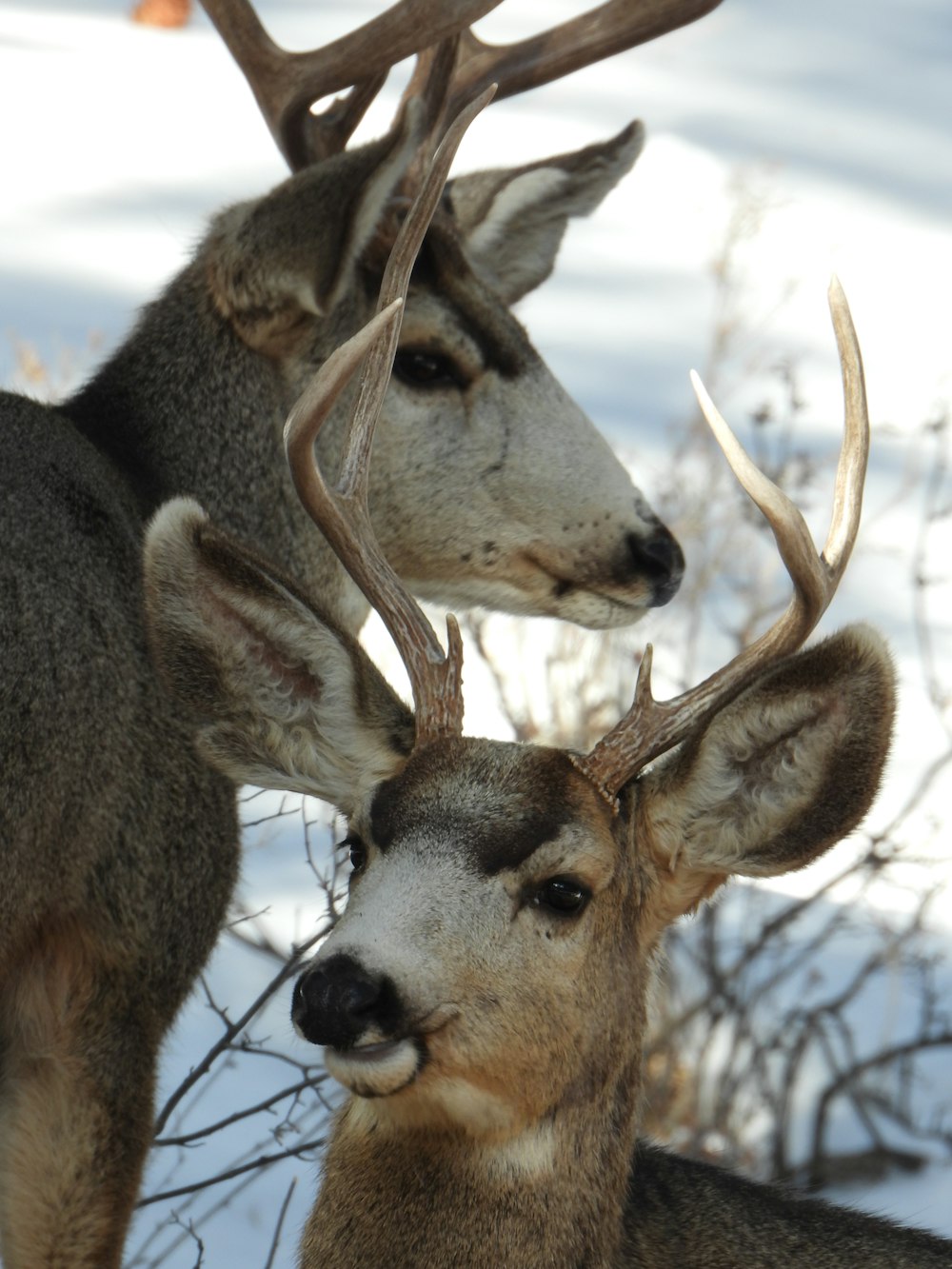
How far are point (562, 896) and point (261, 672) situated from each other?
2.64ft

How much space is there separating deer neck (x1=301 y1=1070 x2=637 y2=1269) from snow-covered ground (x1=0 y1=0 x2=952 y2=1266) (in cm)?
368

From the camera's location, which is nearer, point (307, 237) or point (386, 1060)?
point (386, 1060)

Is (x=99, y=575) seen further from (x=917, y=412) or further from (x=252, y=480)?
(x=917, y=412)

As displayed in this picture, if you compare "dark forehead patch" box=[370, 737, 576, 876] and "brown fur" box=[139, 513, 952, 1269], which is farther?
"dark forehead patch" box=[370, 737, 576, 876]

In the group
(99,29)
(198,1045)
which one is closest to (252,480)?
(198,1045)

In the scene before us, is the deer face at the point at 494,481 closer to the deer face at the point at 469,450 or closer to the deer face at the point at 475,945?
the deer face at the point at 469,450

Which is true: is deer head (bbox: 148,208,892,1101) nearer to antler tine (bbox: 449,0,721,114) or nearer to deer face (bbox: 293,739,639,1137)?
deer face (bbox: 293,739,639,1137)

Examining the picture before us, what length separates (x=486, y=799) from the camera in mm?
4062

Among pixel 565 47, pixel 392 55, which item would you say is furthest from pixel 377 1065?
pixel 565 47

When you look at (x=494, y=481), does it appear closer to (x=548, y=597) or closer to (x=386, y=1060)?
(x=548, y=597)

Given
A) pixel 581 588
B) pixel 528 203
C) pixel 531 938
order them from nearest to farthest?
pixel 531 938 < pixel 581 588 < pixel 528 203

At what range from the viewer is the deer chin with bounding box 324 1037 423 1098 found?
12.3ft

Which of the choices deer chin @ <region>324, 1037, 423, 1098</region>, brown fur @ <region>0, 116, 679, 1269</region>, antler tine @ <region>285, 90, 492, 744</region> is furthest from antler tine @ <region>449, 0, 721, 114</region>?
deer chin @ <region>324, 1037, 423, 1098</region>

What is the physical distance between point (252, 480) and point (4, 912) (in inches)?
56.2
